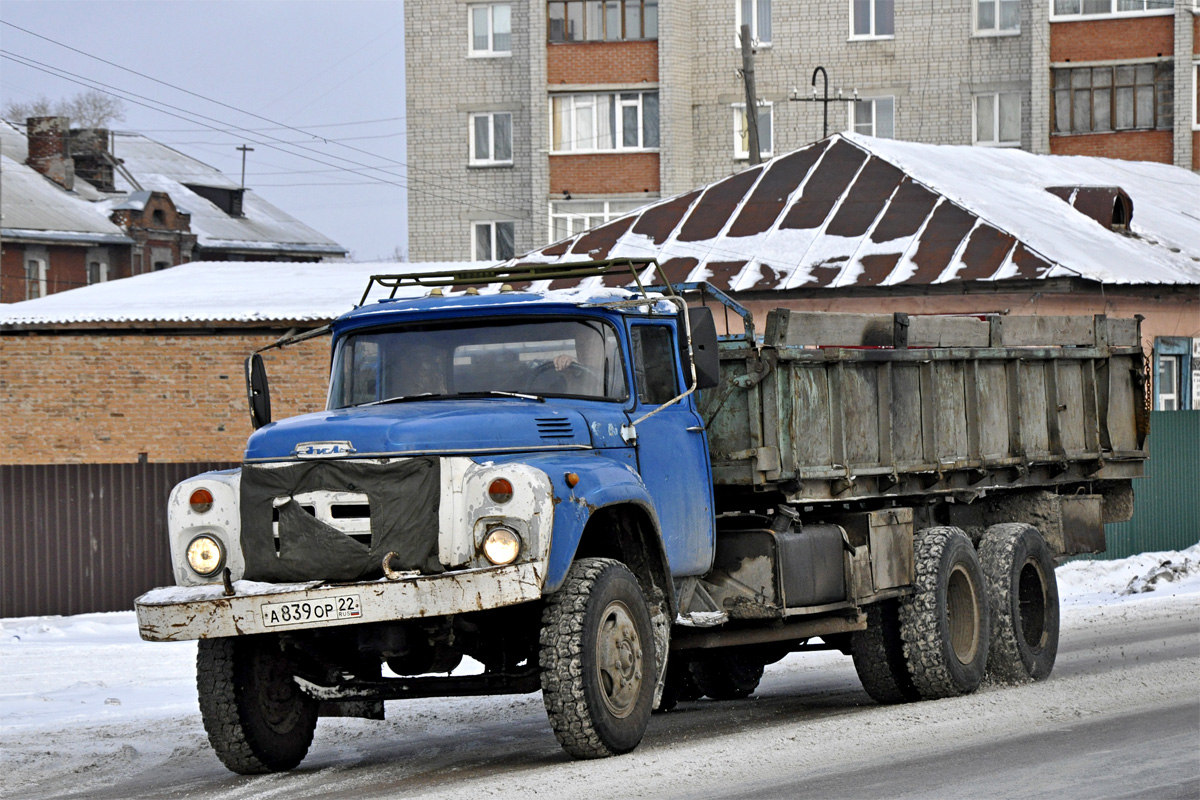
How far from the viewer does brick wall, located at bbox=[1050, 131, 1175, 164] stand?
45.5m

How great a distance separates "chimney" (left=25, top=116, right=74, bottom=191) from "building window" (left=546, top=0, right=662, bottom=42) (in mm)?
23585

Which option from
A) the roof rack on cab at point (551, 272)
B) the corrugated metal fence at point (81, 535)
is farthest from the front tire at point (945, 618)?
the corrugated metal fence at point (81, 535)

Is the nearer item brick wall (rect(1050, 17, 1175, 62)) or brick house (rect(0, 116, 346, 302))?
brick wall (rect(1050, 17, 1175, 62))

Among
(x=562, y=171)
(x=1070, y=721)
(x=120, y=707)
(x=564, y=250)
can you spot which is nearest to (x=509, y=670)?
(x=1070, y=721)

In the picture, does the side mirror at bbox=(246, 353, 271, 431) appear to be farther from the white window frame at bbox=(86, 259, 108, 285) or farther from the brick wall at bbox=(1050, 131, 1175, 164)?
the white window frame at bbox=(86, 259, 108, 285)

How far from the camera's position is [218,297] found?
31.8m

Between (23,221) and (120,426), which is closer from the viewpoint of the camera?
(120,426)

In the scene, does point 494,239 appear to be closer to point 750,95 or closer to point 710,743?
point 750,95

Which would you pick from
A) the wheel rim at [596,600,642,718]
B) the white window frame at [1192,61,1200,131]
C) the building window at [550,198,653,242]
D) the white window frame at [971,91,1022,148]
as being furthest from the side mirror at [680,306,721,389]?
the white window frame at [971,91,1022,148]

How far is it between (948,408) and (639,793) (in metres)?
5.08

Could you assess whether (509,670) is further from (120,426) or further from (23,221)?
(23,221)

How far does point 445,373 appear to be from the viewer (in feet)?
30.8

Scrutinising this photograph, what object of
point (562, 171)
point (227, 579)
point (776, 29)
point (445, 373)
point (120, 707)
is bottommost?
point (120, 707)

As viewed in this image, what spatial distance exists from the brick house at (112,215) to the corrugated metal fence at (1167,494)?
42283mm
